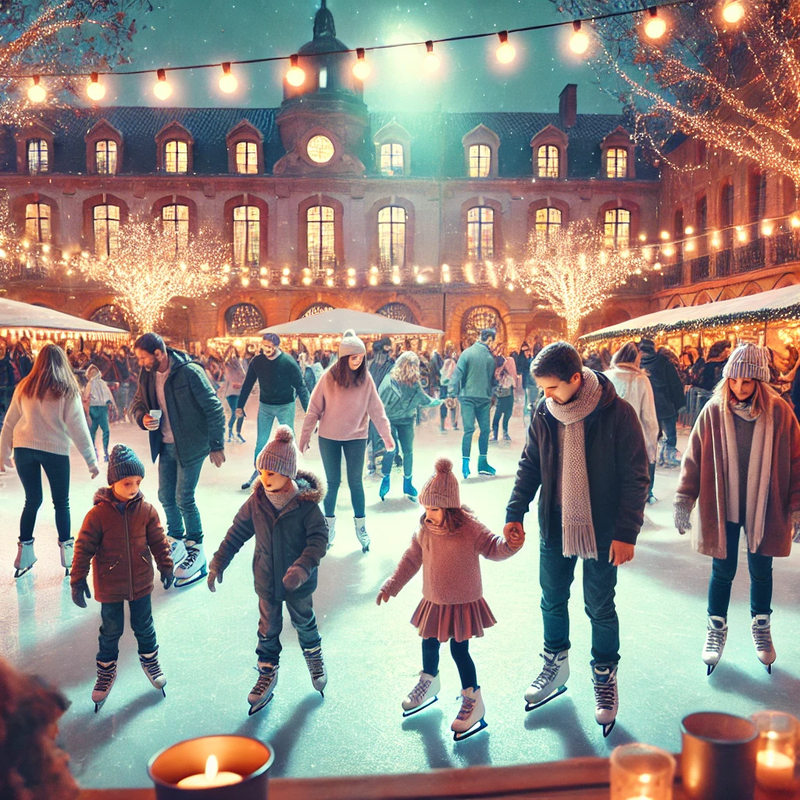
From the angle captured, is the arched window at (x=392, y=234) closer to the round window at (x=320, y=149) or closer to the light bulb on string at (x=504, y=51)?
the round window at (x=320, y=149)

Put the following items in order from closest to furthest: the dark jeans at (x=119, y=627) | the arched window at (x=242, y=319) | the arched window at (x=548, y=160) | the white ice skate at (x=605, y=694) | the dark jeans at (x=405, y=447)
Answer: the white ice skate at (x=605, y=694)
the dark jeans at (x=119, y=627)
the dark jeans at (x=405, y=447)
the arched window at (x=242, y=319)
the arched window at (x=548, y=160)

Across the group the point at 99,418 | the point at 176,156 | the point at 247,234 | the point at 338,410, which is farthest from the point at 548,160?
the point at 338,410

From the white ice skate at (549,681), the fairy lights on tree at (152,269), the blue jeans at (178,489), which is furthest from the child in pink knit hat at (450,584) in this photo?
the fairy lights on tree at (152,269)

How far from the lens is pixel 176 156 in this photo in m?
25.4

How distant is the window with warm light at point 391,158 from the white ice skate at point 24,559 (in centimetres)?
2321

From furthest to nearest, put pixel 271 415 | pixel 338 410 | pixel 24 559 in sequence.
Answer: pixel 271 415 < pixel 338 410 < pixel 24 559

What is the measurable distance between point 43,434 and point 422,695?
119 inches

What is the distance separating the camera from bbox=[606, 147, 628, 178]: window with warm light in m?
26.1

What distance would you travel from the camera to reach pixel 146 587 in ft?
9.93

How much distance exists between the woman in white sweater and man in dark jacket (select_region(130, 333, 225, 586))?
0.41 metres

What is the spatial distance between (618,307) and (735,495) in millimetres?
23308

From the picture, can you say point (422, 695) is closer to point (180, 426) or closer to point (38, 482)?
point (180, 426)

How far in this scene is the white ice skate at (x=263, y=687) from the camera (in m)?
2.83

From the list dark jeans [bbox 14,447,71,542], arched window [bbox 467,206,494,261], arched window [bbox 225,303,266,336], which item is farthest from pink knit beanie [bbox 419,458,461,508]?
arched window [bbox 467,206,494,261]
